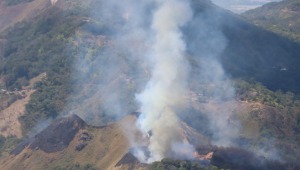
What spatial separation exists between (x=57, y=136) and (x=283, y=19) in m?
113

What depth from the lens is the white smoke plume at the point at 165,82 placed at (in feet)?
243

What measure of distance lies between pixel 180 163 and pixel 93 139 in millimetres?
20120

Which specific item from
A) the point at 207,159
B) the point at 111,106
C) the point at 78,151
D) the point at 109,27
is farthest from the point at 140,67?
the point at 207,159

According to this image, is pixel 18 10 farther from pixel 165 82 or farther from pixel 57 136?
pixel 57 136

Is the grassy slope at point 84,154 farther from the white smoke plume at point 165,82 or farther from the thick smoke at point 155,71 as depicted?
the white smoke plume at point 165,82

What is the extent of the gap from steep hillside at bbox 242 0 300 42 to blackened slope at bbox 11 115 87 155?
74.3 m

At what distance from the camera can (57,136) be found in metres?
82.6

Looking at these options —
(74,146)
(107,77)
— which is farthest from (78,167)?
(107,77)

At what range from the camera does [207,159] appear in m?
69.2

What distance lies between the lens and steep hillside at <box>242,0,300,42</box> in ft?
482

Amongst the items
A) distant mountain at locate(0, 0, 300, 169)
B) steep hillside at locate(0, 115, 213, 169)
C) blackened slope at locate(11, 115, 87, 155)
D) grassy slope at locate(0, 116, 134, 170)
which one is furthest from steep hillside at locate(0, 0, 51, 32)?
grassy slope at locate(0, 116, 134, 170)

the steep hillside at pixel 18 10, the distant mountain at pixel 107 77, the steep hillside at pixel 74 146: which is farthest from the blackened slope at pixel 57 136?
the steep hillside at pixel 18 10

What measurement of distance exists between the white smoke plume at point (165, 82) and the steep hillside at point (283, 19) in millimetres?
35150

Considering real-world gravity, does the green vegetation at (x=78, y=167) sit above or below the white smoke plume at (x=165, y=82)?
below
